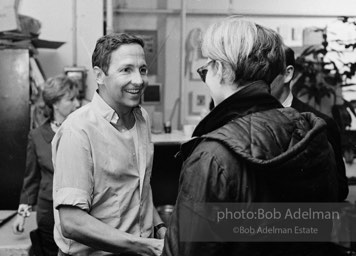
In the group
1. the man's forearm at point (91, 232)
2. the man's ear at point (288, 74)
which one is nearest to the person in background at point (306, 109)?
the man's ear at point (288, 74)

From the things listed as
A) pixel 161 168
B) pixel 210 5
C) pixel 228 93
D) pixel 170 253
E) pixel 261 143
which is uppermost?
pixel 210 5

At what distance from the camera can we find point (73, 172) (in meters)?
1.70

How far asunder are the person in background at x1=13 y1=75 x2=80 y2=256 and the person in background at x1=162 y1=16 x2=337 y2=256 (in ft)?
5.77

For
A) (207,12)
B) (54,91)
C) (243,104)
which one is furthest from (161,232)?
(207,12)

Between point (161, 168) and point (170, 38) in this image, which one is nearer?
point (161, 168)

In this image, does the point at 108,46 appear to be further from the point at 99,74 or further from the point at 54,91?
the point at 54,91

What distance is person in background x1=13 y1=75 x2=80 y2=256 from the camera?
2.90 metres

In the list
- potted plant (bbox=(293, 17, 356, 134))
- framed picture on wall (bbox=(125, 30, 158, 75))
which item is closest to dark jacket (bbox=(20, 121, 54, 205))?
framed picture on wall (bbox=(125, 30, 158, 75))

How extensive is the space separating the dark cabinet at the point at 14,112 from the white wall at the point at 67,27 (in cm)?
76

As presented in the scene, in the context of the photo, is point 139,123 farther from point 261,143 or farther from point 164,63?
point 164,63

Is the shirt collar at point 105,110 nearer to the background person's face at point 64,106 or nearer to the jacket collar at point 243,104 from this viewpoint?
the jacket collar at point 243,104

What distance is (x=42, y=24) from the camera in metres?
Answer: 4.83

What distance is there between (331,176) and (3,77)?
3344mm

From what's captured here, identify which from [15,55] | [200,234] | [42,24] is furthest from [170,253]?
[42,24]
